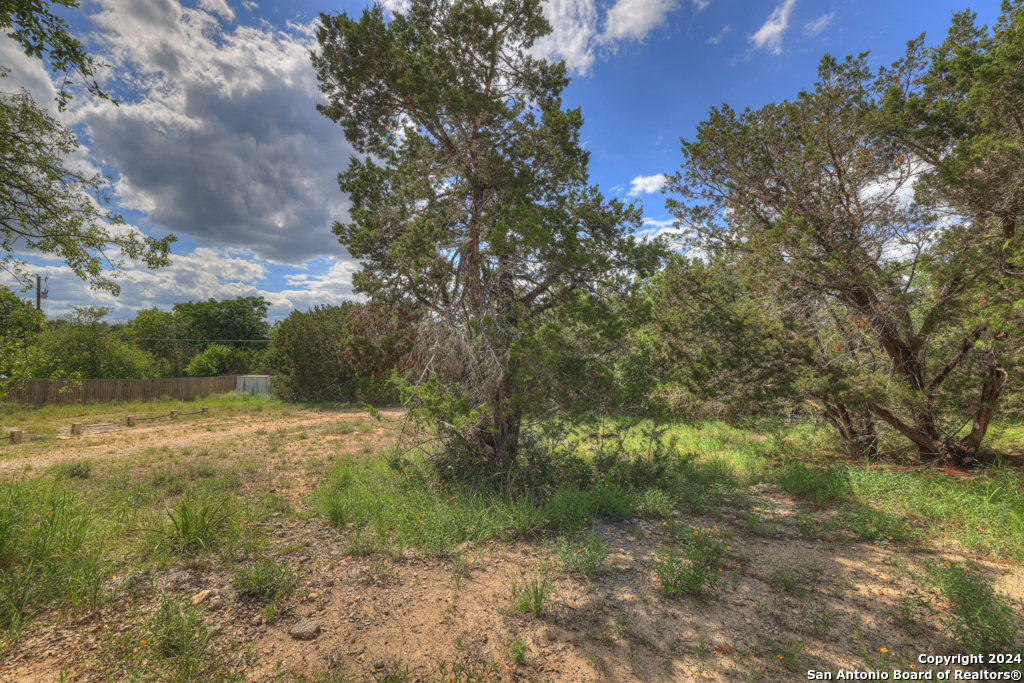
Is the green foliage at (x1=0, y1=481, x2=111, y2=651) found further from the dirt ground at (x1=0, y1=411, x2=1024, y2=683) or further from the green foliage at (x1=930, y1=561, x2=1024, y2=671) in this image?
the green foliage at (x1=930, y1=561, x2=1024, y2=671)

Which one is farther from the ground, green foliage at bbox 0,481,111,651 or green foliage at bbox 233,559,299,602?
green foliage at bbox 0,481,111,651

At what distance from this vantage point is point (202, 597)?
10.3ft

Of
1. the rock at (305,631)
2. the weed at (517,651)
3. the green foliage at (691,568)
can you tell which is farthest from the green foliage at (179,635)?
the green foliage at (691,568)

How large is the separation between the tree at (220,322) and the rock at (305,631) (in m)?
42.4

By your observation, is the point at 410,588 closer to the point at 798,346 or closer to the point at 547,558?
the point at 547,558

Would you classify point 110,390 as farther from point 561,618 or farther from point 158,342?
point 561,618

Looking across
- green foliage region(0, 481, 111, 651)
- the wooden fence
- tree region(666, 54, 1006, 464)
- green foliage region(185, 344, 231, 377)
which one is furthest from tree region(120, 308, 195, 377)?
tree region(666, 54, 1006, 464)

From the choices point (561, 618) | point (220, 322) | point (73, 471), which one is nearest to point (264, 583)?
point (561, 618)

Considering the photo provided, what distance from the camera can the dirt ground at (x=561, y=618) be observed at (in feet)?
8.60

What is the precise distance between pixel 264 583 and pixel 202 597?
43 centimetres

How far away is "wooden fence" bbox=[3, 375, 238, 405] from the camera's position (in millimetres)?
16438

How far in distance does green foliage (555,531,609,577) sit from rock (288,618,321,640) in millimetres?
2259

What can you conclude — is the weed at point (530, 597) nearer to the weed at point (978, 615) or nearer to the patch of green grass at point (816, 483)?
the weed at point (978, 615)

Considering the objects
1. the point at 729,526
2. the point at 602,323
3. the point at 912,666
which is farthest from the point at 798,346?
the point at 912,666
